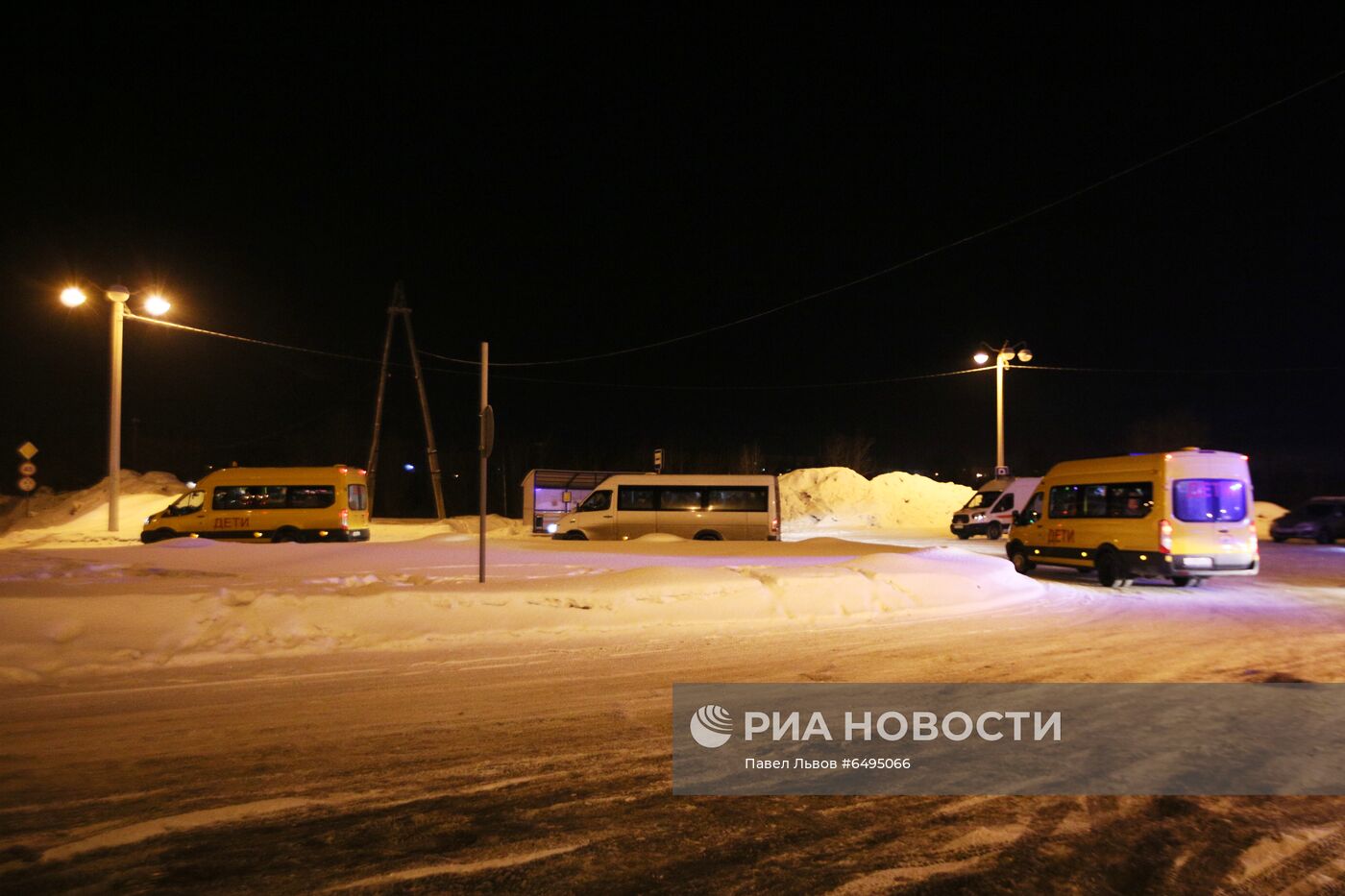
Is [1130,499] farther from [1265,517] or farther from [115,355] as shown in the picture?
[1265,517]

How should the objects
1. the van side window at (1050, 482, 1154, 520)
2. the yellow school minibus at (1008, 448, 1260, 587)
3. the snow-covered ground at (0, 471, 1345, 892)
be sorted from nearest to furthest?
the snow-covered ground at (0, 471, 1345, 892) < the yellow school minibus at (1008, 448, 1260, 587) < the van side window at (1050, 482, 1154, 520)

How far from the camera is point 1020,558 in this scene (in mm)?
18766

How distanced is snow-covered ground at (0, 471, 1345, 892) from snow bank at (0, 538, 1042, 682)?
5cm

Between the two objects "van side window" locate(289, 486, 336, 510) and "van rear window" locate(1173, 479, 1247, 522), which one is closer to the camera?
"van rear window" locate(1173, 479, 1247, 522)

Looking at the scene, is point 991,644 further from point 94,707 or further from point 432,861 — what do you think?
point 94,707

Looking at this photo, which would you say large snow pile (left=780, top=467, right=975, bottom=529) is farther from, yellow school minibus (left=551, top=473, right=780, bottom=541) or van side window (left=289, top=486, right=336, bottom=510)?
van side window (left=289, top=486, right=336, bottom=510)

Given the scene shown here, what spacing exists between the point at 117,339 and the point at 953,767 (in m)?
25.6

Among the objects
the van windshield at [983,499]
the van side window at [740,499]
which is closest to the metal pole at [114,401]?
the van side window at [740,499]

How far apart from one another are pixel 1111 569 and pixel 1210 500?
213 cm

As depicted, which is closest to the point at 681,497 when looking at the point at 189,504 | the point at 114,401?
the point at 189,504

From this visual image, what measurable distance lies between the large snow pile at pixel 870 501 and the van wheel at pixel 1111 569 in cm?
2978

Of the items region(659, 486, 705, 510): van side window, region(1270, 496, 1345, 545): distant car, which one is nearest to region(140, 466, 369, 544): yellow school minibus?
region(659, 486, 705, 510): van side window

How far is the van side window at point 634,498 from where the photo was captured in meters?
24.3

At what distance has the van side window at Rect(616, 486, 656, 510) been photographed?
24.3 meters
